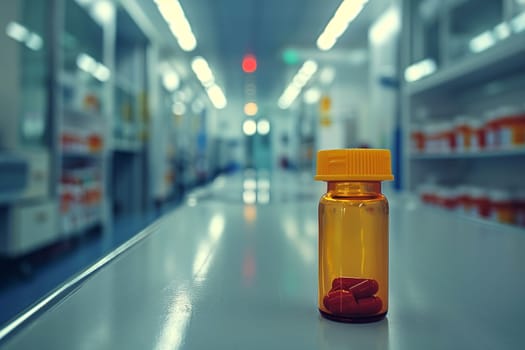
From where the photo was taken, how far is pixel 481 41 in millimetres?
2531

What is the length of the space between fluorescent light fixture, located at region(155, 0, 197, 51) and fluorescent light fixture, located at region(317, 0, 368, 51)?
20 cm

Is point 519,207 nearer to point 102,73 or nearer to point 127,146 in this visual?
point 102,73

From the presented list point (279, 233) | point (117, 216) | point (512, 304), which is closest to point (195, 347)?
point (512, 304)

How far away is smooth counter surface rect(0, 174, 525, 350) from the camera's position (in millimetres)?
324

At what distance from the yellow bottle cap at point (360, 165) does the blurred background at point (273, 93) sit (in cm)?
22

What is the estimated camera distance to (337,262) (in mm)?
383

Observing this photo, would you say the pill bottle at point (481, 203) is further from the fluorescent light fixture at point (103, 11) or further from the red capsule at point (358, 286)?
the fluorescent light fixture at point (103, 11)

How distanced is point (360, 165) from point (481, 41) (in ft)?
8.72

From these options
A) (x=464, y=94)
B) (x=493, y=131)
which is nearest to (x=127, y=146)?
(x=464, y=94)

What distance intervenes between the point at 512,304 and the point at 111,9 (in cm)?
464

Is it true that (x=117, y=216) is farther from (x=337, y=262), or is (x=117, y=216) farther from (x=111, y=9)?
(x=337, y=262)

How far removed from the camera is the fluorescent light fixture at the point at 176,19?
0.56 meters

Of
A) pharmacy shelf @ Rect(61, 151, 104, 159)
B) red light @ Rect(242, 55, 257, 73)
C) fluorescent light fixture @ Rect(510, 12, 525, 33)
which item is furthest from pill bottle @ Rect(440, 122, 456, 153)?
pharmacy shelf @ Rect(61, 151, 104, 159)

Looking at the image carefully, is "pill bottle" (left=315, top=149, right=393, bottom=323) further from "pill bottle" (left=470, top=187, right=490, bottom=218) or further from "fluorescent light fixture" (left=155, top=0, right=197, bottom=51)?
"pill bottle" (left=470, top=187, right=490, bottom=218)
